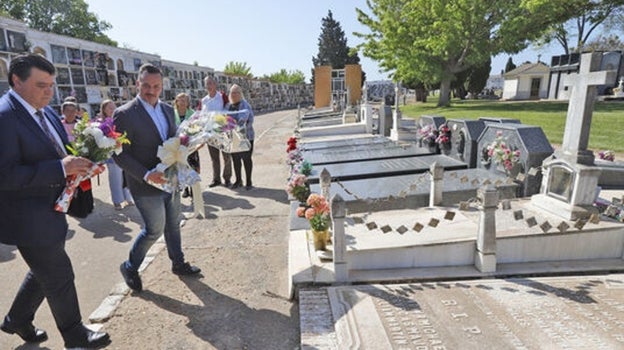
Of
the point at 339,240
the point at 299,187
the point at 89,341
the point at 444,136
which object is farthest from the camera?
the point at 444,136

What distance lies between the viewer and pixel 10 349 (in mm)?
2658

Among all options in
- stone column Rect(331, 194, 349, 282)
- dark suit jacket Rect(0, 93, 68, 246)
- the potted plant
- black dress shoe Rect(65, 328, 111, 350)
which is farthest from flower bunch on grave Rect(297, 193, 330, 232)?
dark suit jacket Rect(0, 93, 68, 246)

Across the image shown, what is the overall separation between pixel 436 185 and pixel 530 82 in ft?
124

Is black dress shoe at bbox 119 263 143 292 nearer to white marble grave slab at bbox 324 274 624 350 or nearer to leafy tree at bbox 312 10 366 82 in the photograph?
white marble grave slab at bbox 324 274 624 350

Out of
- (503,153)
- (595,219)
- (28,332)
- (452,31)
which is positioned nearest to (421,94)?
(452,31)

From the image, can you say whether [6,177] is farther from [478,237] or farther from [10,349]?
[478,237]

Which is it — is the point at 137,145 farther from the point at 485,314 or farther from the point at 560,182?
the point at 560,182

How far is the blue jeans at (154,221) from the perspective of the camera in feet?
10.1

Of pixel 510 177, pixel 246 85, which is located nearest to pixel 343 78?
pixel 246 85

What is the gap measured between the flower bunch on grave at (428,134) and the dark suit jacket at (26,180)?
7.21 m

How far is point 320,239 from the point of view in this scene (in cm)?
370

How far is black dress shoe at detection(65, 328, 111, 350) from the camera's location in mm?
2520

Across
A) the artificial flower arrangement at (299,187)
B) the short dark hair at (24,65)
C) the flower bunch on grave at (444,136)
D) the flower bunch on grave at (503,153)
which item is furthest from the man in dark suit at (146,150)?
the flower bunch on grave at (444,136)

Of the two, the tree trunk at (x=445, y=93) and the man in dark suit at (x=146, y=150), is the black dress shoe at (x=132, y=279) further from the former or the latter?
the tree trunk at (x=445, y=93)
